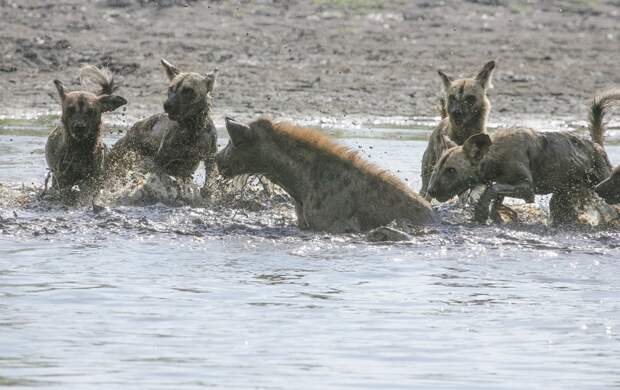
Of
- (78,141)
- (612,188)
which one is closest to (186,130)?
(78,141)

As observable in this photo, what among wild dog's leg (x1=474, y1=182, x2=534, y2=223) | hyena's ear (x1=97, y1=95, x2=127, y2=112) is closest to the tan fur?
wild dog's leg (x1=474, y1=182, x2=534, y2=223)

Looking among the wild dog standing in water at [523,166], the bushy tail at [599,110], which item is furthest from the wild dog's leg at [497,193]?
the bushy tail at [599,110]

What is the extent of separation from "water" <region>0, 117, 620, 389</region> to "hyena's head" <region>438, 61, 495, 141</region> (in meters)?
1.37

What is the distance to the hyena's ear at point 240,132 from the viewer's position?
1224 centimetres

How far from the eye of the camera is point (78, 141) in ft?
47.1

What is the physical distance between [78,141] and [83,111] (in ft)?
1.12

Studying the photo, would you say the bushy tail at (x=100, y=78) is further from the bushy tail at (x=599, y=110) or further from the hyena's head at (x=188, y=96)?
the bushy tail at (x=599, y=110)

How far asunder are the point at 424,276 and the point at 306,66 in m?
15.2

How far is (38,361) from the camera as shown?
8.22 metres

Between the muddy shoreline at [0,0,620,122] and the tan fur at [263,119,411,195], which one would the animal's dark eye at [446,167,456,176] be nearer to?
the tan fur at [263,119,411,195]

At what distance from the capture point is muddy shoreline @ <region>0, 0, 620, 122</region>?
947 inches

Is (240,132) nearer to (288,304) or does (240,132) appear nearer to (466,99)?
(288,304)

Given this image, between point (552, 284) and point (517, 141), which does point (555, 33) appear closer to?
point (517, 141)

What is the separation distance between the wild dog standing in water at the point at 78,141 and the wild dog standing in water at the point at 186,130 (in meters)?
0.57
